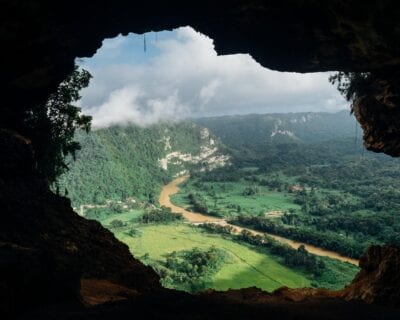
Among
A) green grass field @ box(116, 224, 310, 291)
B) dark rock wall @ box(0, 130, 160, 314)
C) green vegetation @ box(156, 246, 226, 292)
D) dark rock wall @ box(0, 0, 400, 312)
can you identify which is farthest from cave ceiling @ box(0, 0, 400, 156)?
green grass field @ box(116, 224, 310, 291)

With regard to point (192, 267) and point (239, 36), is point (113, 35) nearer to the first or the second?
point (239, 36)

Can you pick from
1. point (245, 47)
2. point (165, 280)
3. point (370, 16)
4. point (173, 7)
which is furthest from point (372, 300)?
point (165, 280)

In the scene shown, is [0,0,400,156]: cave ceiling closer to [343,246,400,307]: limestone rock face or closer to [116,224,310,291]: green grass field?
[343,246,400,307]: limestone rock face

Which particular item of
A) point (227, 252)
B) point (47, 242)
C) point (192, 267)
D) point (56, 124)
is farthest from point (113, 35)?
point (227, 252)

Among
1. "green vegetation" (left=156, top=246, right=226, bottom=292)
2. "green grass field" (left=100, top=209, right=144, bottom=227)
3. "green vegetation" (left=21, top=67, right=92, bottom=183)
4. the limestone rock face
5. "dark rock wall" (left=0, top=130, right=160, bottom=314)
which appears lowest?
"green vegetation" (left=156, top=246, right=226, bottom=292)

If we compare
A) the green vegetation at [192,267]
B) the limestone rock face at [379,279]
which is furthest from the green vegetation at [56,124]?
the green vegetation at [192,267]

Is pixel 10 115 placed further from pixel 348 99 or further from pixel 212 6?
pixel 348 99
